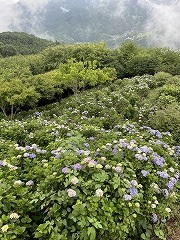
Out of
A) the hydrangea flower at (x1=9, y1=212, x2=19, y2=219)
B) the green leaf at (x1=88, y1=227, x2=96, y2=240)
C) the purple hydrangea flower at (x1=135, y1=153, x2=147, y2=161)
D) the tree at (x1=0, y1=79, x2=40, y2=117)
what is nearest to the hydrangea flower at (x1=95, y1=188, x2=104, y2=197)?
the green leaf at (x1=88, y1=227, x2=96, y2=240)

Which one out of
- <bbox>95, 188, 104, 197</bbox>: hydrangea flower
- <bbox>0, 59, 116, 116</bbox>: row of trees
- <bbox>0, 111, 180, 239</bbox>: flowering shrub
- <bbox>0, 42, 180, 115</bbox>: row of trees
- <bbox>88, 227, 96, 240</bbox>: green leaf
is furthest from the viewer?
<bbox>0, 42, 180, 115</bbox>: row of trees

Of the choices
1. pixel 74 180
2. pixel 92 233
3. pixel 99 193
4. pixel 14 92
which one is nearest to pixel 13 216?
pixel 74 180

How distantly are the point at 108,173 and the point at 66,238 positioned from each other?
3.40 feet

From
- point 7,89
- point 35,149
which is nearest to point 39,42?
point 7,89

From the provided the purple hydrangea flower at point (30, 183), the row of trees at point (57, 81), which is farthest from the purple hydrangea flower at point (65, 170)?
the row of trees at point (57, 81)

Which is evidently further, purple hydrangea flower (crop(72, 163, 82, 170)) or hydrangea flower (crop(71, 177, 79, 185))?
purple hydrangea flower (crop(72, 163, 82, 170))

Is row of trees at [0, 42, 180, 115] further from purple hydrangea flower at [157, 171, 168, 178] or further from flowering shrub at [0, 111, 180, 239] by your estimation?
purple hydrangea flower at [157, 171, 168, 178]

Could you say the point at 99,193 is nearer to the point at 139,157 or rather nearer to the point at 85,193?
the point at 85,193

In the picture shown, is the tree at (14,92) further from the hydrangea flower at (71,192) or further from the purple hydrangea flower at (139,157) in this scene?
the hydrangea flower at (71,192)

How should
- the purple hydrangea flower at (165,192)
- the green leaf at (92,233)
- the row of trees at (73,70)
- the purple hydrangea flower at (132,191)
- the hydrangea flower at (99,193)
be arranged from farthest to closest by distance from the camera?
the row of trees at (73,70)
the purple hydrangea flower at (165,192)
the purple hydrangea flower at (132,191)
the hydrangea flower at (99,193)
the green leaf at (92,233)

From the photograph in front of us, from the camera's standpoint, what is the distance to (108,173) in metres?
3.89

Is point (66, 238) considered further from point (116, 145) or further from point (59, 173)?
point (116, 145)

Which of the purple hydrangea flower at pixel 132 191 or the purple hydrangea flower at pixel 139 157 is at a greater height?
the purple hydrangea flower at pixel 139 157

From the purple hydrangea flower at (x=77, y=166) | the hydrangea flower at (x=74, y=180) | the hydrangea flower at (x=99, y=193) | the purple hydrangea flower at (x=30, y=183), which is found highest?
the purple hydrangea flower at (x=77, y=166)
